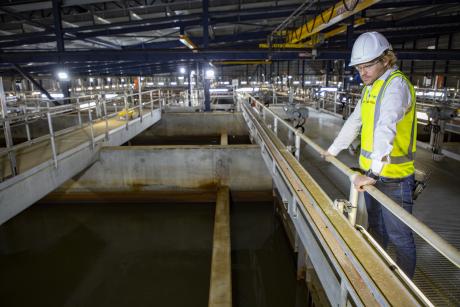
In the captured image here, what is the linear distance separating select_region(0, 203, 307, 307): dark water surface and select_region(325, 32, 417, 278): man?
410 cm

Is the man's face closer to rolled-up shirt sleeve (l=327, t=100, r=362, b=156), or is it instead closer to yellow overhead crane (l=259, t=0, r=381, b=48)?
rolled-up shirt sleeve (l=327, t=100, r=362, b=156)

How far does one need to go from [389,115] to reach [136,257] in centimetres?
657

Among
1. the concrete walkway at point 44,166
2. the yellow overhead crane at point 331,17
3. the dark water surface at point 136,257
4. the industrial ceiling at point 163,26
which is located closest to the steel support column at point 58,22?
the industrial ceiling at point 163,26

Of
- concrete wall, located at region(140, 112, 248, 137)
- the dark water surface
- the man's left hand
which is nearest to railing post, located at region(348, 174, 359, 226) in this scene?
the man's left hand

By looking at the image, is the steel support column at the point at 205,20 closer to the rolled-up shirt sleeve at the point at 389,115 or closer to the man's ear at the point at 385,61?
the man's ear at the point at 385,61

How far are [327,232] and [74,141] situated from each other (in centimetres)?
629

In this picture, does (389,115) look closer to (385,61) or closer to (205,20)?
(385,61)

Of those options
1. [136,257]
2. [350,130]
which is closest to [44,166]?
[136,257]

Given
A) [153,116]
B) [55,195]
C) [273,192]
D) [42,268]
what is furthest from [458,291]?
[153,116]

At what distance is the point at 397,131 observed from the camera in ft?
6.61

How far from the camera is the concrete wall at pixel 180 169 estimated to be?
8.86m

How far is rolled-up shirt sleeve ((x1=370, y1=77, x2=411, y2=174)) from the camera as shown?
1.88 metres

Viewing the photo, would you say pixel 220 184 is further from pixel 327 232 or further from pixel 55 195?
pixel 327 232

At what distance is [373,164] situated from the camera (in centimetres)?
198
